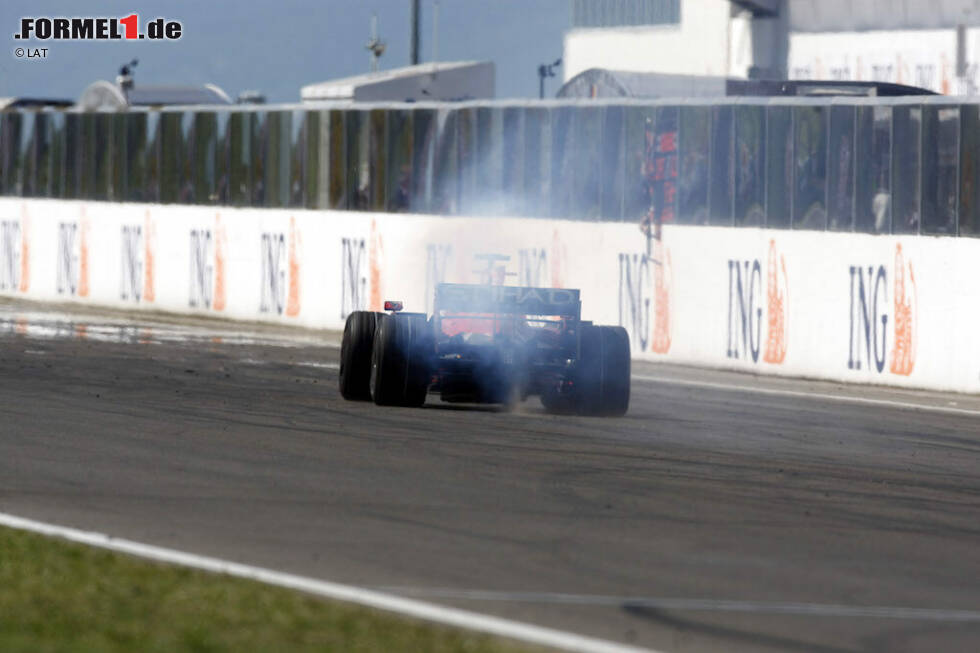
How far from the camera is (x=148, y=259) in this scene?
3631 centimetres

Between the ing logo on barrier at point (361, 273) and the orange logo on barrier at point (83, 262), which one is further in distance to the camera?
the orange logo on barrier at point (83, 262)

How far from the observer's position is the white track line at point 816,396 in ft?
67.1

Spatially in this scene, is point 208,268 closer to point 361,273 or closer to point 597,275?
point 361,273

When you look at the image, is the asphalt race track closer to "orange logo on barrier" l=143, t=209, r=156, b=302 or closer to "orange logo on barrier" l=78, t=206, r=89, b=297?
"orange logo on barrier" l=143, t=209, r=156, b=302

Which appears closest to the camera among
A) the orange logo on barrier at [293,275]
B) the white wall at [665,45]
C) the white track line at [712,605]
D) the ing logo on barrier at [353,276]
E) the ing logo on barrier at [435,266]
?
the white track line at [712,605]

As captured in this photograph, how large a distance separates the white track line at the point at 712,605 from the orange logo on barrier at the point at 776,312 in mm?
16040

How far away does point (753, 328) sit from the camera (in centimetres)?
2506

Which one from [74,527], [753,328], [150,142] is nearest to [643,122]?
[753,328]

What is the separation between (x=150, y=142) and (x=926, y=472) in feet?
83.3

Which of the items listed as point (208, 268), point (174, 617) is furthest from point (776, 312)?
point (174, 617)

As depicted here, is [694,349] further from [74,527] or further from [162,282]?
[74,527]

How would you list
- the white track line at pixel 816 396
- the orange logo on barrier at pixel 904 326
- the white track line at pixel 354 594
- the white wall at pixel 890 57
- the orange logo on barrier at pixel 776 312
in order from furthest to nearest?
the white wall at pixel 890 57
the orange logo on barrier at pixel 776 312
the orange logo on barrier at pixel 904 326
the white track line at pixel 816 396
the white track line at pixel 354 594

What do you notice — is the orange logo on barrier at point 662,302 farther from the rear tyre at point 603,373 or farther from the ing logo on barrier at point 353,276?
the rear tyre at point 603,373

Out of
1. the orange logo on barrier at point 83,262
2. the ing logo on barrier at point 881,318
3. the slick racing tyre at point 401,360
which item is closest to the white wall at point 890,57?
the orange logo on barrier at point 83,262
